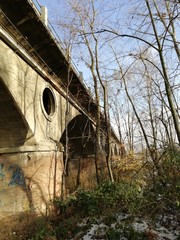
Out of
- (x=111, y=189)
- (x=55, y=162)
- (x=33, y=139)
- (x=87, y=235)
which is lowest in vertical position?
(x=87, y=235)

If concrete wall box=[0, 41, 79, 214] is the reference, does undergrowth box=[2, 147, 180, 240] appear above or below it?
below

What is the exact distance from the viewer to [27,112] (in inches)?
322

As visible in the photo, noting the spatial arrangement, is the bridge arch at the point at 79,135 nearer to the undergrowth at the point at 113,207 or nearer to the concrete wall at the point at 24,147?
the concrete wall at the point at 24,147

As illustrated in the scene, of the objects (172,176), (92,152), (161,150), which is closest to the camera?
(172,176)

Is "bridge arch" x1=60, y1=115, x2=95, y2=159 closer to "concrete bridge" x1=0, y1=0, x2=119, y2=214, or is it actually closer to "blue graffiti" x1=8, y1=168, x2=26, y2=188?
"concrete bridge" x1=0, y1=0, x2=119, y2=214

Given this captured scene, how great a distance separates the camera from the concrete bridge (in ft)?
23.4

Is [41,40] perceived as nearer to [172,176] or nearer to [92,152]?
[172,176]

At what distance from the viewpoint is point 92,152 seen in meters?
19.6

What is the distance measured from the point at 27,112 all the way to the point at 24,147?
1170 millimetres

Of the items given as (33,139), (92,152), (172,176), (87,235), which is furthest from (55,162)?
(92,152)

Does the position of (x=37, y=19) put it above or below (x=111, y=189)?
above

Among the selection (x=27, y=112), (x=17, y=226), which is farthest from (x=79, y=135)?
(x=17, y=226)

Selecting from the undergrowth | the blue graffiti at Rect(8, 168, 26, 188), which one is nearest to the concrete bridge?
the blue graffiti at Rect(8, 168, 26, 188)

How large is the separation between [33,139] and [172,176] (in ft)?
15.5
